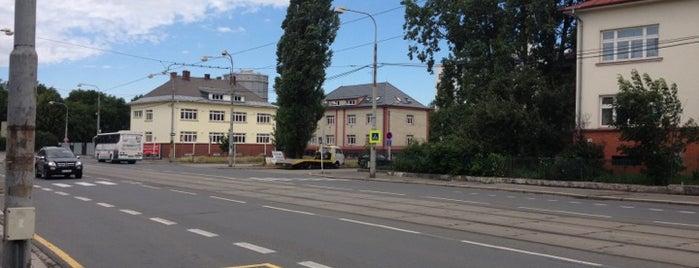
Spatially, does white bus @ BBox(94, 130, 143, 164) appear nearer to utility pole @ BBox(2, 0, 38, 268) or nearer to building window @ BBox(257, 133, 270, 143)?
building window @ BBox(257, 133, 270, 143)

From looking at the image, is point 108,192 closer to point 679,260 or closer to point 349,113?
point 679,260

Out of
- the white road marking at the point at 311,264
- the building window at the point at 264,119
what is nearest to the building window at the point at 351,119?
the building window at the point at 264,119

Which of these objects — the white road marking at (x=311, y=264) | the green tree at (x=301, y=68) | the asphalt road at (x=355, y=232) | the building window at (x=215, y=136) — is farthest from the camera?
the building window at (x=215, y=136)

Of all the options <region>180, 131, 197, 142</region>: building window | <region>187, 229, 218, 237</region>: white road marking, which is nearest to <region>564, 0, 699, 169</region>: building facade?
<region>187, 229, 218, 237</region>: white road marking

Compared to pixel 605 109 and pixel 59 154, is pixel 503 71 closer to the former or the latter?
pixel 605 109

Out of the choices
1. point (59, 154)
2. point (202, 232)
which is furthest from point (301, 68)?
point (202, 232)

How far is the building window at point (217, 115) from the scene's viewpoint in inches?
3231

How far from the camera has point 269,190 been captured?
73.2 ft

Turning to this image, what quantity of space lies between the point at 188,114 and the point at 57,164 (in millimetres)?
51735

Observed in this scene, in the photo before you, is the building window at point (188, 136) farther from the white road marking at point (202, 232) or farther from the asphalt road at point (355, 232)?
the white road marking at point (202, 232)

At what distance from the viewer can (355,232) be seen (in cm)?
1134

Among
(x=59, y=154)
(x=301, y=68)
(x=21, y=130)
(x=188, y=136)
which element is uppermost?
(x=301, y=68)

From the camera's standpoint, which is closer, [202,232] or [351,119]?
[202,232]

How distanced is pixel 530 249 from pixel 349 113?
7527 cm
